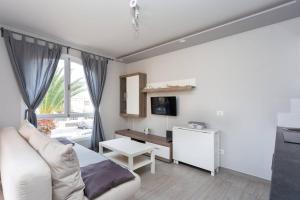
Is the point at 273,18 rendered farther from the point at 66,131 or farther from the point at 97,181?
the point at 66,131

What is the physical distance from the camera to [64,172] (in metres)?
1.20

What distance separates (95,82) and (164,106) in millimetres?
1835

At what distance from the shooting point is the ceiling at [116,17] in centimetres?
214

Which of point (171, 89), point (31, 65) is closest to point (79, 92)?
point (31, 65)

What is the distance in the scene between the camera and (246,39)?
273cm

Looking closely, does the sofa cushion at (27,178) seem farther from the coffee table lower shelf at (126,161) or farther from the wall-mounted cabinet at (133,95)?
the wall-mounted cabinet at (133,95)

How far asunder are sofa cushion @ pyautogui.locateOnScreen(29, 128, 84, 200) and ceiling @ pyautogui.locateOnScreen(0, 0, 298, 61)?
191 cm

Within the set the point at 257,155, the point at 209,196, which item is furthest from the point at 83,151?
the point at 257,155

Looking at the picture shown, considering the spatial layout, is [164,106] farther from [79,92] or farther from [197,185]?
[79,92]

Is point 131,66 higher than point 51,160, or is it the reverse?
point 131,66

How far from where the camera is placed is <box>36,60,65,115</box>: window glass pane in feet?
10.8

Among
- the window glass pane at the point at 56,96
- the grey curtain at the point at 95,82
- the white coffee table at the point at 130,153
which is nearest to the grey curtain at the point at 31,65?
the window glass pane at the point at 56,96

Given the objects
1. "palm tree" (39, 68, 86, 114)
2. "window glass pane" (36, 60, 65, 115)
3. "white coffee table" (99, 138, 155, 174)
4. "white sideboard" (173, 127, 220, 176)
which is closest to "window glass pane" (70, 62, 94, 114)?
"palm tree" (39, 68, 86, 114)

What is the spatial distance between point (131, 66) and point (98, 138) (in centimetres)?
224
